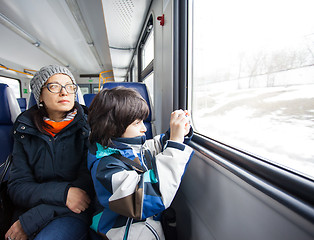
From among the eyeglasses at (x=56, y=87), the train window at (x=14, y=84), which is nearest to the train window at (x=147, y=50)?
the eyeglasses at (x=56, y=87)

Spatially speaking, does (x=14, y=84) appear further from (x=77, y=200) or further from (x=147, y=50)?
(x=77, y=200)

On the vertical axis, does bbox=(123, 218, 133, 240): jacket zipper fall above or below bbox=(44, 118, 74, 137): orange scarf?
below

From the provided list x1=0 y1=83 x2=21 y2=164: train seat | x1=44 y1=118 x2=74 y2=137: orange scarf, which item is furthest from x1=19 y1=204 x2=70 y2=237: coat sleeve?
x1=0 y1=83 x2=21 y2=164: train seat

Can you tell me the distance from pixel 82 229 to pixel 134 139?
1.92ft

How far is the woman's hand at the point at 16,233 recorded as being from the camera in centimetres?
83

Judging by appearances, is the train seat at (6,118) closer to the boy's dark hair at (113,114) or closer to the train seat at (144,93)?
the train seat at (144,93)

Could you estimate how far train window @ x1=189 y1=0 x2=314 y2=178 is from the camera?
1.72ft

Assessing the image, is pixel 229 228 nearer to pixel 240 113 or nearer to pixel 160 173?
pixel 160 173

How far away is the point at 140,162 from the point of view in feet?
2.59

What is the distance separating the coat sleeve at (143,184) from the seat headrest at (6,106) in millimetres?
1232

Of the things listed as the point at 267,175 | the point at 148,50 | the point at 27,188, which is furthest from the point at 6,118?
the point at 148,50

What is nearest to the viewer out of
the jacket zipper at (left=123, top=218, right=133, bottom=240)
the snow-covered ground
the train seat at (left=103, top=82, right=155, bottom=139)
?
the snow-covered ground

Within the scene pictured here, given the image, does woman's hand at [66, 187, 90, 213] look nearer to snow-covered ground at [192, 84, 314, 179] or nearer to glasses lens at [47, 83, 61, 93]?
glasses lens at [47, 83, 61, 93]

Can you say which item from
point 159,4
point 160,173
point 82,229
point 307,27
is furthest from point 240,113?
point 159,4
